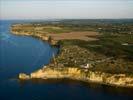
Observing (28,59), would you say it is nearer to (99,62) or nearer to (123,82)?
(99,62)

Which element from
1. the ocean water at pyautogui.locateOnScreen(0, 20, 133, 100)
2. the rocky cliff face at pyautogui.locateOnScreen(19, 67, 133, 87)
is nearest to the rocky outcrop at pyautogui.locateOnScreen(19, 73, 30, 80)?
the rocky cliff face at pyautogui.locateOnScreen(19, 67, 133, 87)

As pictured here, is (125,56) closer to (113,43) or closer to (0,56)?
(113,43)

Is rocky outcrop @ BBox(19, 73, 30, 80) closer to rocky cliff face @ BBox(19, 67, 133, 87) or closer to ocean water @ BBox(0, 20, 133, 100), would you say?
rocky cliff face @ BBox(19, 67, 133, 87)

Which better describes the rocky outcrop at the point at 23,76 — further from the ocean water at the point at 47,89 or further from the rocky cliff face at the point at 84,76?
the ocean water at the point at 47,89

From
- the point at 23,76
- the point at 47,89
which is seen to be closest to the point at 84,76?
the point at 47,89

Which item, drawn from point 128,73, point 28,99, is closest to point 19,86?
point 28,99

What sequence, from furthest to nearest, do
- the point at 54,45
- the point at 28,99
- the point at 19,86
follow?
the point at 54,45
the point at 19,86
the point at 28,99

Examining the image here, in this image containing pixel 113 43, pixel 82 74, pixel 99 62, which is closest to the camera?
pixel 82 74

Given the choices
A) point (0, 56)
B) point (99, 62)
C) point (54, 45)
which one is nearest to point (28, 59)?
point (0, 56)

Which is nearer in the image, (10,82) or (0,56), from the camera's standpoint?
(10,82)
